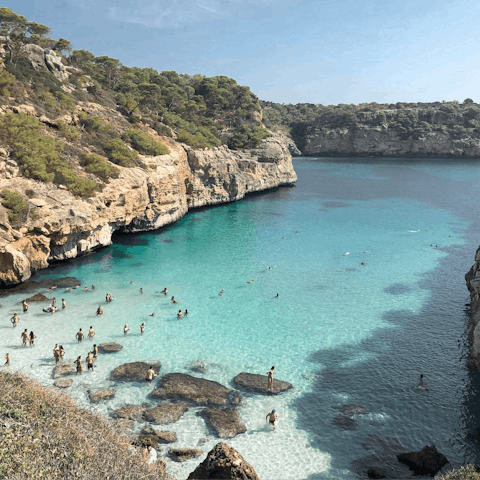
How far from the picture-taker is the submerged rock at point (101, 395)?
1766 cm

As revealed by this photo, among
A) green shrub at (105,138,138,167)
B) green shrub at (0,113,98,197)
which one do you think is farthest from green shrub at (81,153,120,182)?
green shrub at (105,138,138,167)

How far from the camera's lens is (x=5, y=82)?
40562 mm

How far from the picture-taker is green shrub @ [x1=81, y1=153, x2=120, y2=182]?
3987 cm

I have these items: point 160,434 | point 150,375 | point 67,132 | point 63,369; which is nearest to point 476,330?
Answer: point 160,434

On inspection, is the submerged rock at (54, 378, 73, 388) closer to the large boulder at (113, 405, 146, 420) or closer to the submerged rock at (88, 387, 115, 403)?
Result: the submerged rock at (88, 387, 115, 403)

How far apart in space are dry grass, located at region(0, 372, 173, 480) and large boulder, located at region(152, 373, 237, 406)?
21.7 feet

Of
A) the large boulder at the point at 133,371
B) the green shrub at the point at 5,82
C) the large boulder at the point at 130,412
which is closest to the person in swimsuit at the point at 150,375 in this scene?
the large boulder at the point at 133,371

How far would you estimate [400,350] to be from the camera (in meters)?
22.7

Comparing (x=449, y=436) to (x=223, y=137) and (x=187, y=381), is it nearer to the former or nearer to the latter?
(x=187, y=381)

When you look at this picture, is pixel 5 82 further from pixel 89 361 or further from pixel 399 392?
pixel 399 392

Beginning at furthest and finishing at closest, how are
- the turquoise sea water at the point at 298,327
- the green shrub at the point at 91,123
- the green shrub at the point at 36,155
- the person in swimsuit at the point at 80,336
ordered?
1. the green shrub at the point at 91,123
2. the green shrub at the point at 36,155
3. the person in swimsuit at the point at 80,336
4. the turquoise sea water at the point at 298,327

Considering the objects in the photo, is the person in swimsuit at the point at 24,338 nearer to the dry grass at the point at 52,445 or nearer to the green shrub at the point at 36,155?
the dry grass at the point at 52,445

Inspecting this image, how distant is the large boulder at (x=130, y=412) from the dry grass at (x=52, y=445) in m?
5.16

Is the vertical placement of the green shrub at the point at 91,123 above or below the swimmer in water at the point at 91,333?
above
